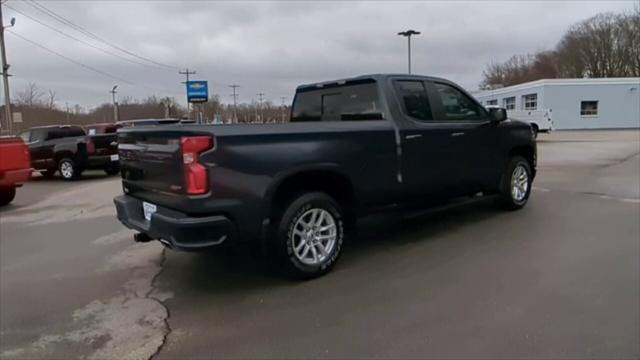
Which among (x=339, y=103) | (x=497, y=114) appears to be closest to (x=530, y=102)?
(x=497, y=114)

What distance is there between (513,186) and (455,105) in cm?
181

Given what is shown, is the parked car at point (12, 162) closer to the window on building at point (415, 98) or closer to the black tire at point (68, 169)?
the black tire at point (68, 169)

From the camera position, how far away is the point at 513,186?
24.4 feet

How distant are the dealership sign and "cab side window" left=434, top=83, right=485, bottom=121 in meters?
30.7

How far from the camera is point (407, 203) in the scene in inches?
227

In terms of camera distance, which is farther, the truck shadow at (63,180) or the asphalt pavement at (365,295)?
the truck shadow at (63,180)

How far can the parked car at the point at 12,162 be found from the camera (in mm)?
9951

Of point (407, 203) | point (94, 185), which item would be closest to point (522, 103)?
point (94, 185)

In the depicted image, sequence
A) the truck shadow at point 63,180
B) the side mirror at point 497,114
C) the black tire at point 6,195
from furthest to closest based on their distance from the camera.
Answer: the truck shadow at point 63,180, the black tire at point 6,195, the side mirror at point 497,114

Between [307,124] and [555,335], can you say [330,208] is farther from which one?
[555,335]

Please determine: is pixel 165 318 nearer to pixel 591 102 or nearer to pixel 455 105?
pixel 455 105

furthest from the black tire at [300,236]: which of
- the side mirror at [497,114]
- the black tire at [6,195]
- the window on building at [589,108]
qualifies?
the window on building at [589,108]

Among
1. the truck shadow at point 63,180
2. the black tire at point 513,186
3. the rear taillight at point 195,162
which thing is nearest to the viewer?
the rear taillight at point 195,162

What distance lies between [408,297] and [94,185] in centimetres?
1208
